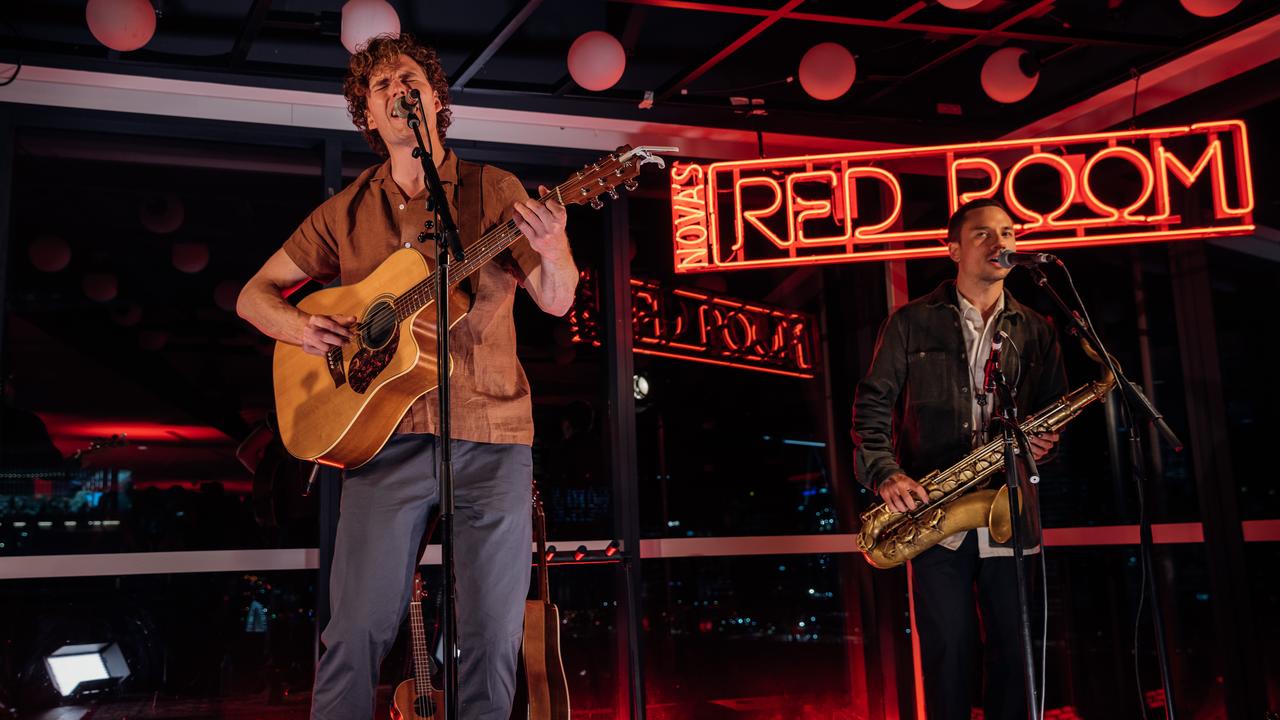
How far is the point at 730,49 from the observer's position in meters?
5.05

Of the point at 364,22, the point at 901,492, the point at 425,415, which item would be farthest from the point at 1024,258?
the point at 364,22

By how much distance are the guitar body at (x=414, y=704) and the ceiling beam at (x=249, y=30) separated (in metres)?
2.80

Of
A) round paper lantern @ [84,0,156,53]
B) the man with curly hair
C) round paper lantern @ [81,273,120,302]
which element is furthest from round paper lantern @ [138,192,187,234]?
the man with curly hair

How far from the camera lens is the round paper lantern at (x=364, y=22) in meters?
4.02

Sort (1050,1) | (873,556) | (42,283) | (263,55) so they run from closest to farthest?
Answer: 1. (873,556)
2. (1050,1)
3. (263,55)
4. (42,283)

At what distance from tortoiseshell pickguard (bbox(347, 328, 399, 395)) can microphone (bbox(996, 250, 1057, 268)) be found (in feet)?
6.05

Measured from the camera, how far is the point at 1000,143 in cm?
525

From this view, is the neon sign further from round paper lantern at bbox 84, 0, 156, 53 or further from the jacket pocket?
round paper lantern at bbox 84, 0, 156, 53

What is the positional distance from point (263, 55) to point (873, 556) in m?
3.62

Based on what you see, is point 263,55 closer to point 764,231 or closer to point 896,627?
point 764,231

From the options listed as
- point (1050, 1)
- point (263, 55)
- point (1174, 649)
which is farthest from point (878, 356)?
point (263, 55)

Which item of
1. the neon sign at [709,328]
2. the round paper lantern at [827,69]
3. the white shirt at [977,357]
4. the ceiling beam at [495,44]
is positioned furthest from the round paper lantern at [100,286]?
the white shirt at [977,357]

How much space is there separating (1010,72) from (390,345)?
3.51 metres

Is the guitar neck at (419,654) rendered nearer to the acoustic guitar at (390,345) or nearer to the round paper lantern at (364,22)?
the acoustic guitar at (390,345)
